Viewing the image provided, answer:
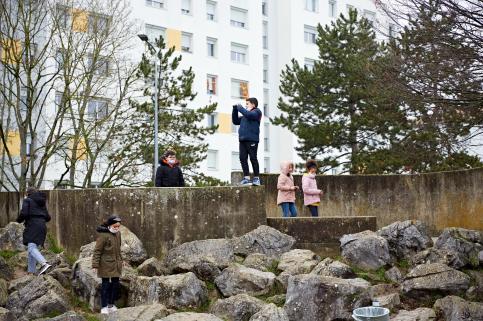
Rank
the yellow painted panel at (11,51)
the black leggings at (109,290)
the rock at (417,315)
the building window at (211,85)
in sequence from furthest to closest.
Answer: the building window at (211,85) → the yellow painted panel at (11,51) → the black leggings at (109,290) → the rock at (417,315)

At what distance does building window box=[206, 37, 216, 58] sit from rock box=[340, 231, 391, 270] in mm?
30360

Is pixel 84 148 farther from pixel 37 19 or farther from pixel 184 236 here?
pixel 184 236

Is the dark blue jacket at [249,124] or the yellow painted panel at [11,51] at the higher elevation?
the yellow painted panel at [11,51]

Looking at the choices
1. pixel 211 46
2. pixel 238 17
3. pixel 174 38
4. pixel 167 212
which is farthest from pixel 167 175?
pixel 238 17

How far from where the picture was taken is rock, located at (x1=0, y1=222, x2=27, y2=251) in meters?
14.1

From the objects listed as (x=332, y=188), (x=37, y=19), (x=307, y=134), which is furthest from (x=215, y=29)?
(x=332, y=188)

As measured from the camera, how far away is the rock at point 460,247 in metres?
12.0

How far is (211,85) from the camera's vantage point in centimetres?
4103

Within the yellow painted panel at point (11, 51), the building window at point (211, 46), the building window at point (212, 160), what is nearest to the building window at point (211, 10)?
the building window at point (211, 46)

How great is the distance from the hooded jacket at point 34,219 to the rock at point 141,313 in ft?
8.72

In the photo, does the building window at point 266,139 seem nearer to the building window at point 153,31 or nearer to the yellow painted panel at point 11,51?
the building window at point 153,31

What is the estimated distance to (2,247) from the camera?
14.1 meters

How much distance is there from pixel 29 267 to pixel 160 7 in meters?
28.9

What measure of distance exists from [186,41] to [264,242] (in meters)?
29.3
